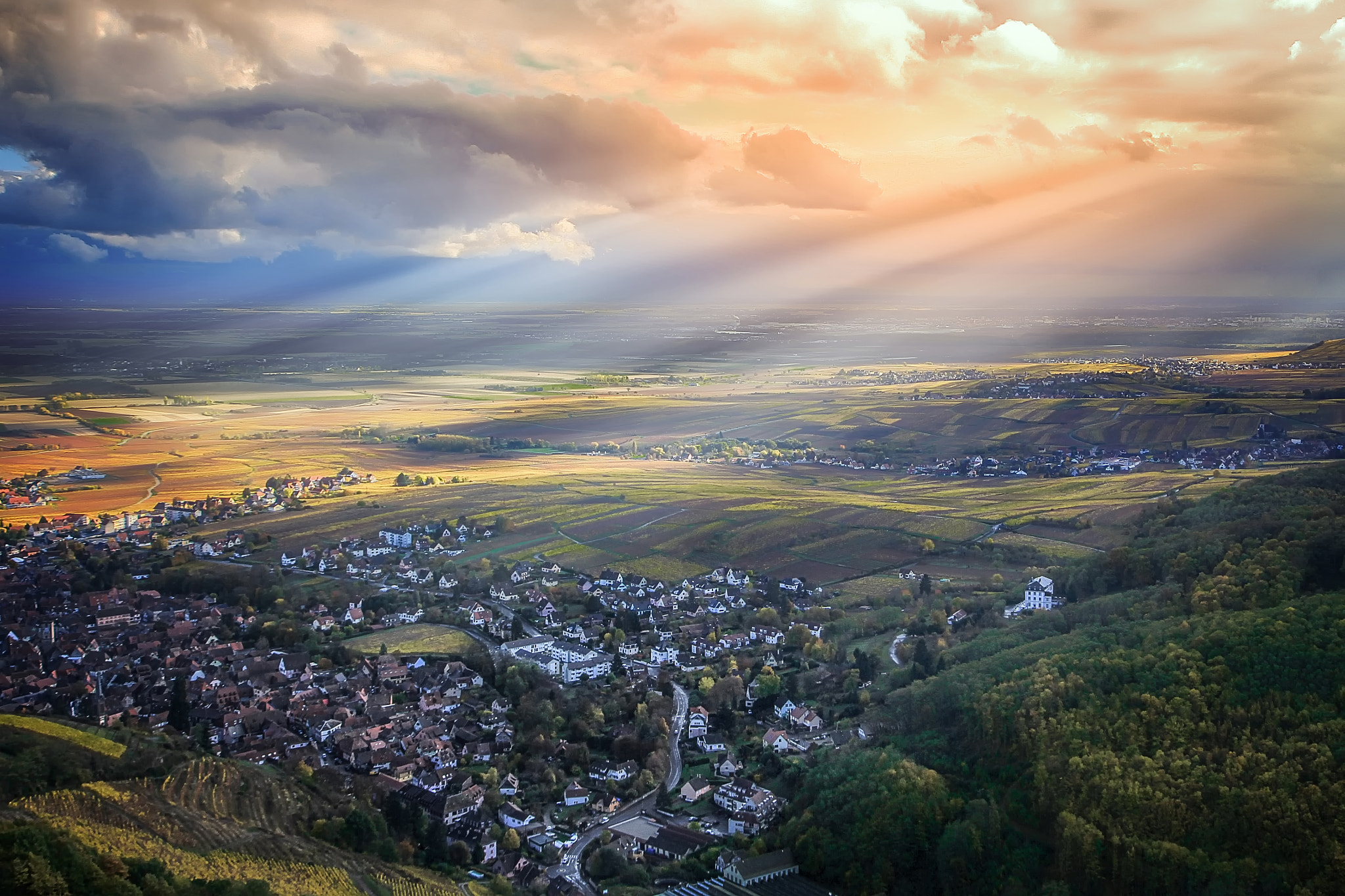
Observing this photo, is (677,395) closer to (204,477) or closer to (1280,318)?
(204,477)

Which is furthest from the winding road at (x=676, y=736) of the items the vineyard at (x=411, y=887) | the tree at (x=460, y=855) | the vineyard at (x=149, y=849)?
the vineyard at (x=149, y=849)

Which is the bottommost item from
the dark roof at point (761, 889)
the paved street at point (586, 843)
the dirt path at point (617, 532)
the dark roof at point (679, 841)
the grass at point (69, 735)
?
the dark roof at point (761, 889)

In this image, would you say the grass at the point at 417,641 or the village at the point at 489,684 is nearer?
the village at the point at 489,684

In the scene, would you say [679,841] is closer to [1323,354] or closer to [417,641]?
[417,641]

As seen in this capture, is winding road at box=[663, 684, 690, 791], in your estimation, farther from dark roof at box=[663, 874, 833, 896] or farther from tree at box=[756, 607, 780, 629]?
tree at box=[756, 607, 780, 629]

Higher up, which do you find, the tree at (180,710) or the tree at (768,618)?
the tree at (180,710)

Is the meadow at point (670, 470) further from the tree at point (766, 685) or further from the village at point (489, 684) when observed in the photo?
the tree at point (766, 685)

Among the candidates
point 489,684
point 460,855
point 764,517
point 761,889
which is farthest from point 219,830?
point 764,517

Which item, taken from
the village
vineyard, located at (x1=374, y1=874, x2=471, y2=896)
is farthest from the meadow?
vineyard, located at (x1=374, y1=874, x2=471, y2=896)
